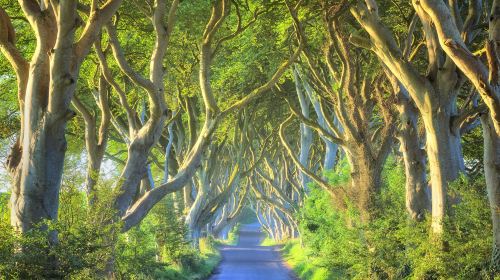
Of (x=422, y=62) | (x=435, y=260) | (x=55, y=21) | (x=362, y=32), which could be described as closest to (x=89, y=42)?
(x=55, y=21)

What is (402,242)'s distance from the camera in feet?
44.5

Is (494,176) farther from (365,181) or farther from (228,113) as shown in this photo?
(228,113)

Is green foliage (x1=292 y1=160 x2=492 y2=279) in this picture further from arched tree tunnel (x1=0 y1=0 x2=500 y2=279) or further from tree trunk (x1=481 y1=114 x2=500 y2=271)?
tree trunk (x1=481 y1=114 x2=500 y2=271)

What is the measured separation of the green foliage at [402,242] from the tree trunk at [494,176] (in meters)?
0.47

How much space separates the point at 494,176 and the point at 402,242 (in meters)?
4.01

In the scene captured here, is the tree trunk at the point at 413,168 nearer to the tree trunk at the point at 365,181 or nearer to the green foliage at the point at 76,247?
the tree trunk at the point at 365,181

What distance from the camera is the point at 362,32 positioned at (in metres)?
18.9

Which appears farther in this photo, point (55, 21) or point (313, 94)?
point (313, 94)

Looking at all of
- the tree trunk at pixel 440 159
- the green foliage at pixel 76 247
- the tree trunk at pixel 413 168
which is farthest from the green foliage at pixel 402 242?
the green foliage at pixel 76 247

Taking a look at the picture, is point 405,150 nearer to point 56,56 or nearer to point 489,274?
point 489,274

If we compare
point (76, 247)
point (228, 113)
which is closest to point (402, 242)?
point (228, 113)

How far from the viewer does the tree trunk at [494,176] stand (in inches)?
387

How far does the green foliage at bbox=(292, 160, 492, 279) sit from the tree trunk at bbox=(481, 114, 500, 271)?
0.47m

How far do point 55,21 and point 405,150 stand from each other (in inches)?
336
